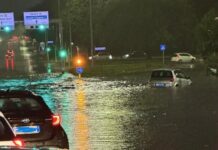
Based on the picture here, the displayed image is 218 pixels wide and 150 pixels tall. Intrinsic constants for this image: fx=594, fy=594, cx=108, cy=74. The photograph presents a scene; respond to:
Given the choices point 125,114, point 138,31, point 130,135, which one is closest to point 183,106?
point 125,114

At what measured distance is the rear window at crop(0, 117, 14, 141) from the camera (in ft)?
23.3

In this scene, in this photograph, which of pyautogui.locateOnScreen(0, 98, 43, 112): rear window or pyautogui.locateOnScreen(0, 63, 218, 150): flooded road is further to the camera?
pyautogui.locateOnScreen(0, 63, 218, 150): flooded road

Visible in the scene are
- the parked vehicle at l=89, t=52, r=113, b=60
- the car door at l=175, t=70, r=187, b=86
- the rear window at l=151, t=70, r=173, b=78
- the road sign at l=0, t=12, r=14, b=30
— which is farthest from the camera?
the parked vehicle at l=89, t=52, r=113, b=60

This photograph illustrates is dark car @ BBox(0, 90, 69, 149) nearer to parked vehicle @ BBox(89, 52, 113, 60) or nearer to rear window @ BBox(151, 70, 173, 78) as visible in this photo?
rear window @ BBox(151, 70, 173, 78)

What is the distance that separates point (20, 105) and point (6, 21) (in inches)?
2487

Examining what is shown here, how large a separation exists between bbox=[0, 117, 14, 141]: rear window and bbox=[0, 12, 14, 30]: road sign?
65.7 m

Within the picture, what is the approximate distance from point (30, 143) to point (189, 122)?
8689mm

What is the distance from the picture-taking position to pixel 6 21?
7219 cm

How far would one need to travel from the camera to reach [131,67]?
6206 centimetres

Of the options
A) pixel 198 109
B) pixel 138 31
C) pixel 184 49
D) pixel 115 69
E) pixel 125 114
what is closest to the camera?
pixel 125 114

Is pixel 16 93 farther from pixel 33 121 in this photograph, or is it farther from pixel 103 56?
pixel 103 56

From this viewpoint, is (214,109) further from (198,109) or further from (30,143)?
(30,143)

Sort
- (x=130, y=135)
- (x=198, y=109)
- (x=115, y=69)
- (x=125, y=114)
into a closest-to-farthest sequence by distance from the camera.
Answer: (x=130, y=135) < (x=125, y=114) < (x=198, y=109) < (x=115, y=69)

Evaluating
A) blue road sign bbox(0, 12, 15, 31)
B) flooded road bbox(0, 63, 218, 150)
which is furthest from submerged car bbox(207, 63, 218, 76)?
blue road sign bbox(0, 12, 15, 31)
